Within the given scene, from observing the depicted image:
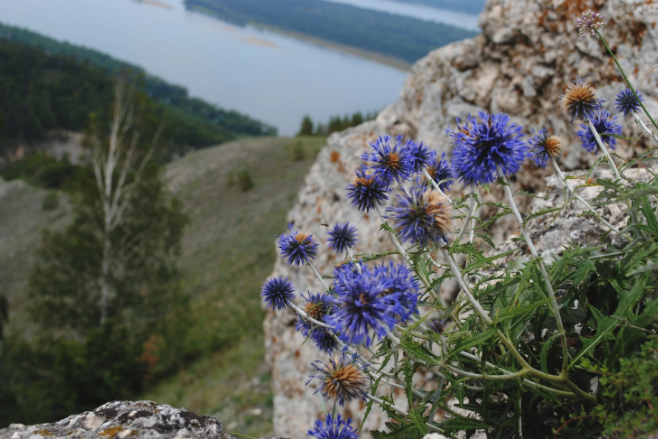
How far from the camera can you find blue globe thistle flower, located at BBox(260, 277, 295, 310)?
7.14 feet

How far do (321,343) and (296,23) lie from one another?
128190 mm

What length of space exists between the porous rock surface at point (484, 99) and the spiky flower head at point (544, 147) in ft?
5.15

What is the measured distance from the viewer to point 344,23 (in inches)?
4690

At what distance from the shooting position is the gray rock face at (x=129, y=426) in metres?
1.89

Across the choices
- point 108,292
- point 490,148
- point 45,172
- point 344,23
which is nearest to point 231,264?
point 108,292

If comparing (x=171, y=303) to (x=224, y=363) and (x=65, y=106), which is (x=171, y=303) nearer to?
(x=224, y=363)

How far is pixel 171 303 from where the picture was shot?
968 inches

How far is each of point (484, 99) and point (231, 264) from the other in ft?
101

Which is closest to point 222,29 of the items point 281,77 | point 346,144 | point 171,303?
point 281,77

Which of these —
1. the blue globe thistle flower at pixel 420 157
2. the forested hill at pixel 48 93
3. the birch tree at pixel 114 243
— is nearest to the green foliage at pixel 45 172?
the forested hill at pixel 48 93

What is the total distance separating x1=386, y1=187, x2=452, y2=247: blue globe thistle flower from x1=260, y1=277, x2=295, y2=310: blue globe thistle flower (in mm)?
842

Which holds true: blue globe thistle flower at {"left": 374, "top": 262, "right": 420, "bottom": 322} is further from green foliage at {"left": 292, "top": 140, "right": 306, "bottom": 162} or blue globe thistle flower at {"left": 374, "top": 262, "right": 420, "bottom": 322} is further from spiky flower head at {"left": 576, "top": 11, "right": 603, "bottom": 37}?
green foliage at {"left": 292, "top": 140, "right": 306, "bottom": 162}

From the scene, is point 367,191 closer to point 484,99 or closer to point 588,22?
point 588,22

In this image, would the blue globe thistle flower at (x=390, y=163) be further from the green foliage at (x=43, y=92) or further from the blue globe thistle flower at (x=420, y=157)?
the green foliage at (x=43, y=92)
